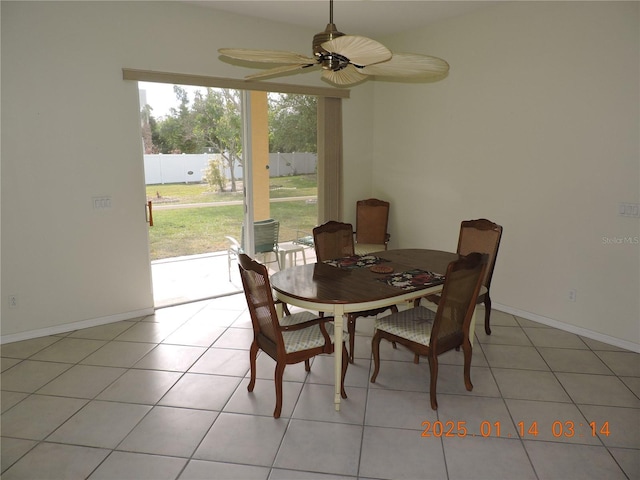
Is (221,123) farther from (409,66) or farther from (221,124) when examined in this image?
(409,66)

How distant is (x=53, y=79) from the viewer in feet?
11.9

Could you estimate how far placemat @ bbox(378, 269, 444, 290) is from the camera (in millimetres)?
2907

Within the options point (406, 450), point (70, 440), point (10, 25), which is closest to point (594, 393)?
point (406, 450)

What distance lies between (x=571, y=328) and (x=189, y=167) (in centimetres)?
405

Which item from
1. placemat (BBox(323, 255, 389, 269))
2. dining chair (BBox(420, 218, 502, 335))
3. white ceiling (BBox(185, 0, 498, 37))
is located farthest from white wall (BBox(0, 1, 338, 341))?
dining chair (BBox(420, 218, 502, 335))

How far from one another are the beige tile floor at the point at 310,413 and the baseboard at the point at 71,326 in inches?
3.5

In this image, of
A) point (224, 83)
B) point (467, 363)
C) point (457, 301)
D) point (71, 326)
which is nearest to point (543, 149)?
point (457, 301)

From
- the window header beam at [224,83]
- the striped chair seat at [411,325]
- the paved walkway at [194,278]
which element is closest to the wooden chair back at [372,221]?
the paved walkway at [194,278]

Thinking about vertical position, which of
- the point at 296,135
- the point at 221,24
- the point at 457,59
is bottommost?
the point at 296,135

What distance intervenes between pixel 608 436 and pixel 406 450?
1.16m

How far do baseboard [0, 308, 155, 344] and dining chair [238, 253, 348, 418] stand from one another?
1980mm

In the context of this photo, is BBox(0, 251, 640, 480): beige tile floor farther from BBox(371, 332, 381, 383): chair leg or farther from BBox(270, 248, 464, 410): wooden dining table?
BBox(270, 248, 464, 410): wooden dining table

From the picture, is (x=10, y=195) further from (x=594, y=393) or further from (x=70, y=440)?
(x=594, y=393)

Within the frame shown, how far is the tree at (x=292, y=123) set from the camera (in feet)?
16.5
